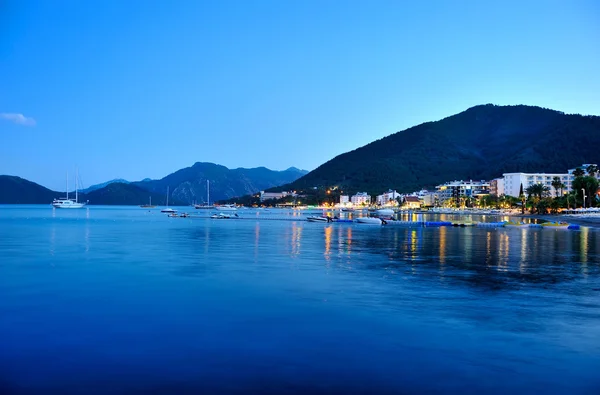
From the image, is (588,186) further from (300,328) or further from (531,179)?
(300,328)

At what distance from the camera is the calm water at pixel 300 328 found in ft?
32.4

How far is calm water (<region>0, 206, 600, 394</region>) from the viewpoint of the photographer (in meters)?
9.89

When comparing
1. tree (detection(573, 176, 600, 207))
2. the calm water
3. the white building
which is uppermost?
the white building

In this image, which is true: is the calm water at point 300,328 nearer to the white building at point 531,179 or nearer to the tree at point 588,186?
the tree at point 588,186

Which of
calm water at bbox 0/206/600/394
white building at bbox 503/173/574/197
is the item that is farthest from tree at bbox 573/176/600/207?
calm water at bbox 0/206/600/394

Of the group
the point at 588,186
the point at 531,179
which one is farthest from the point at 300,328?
the point at 531,179

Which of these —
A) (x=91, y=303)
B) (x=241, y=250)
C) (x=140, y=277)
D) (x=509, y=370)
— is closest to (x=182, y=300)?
(x=91, y=303)

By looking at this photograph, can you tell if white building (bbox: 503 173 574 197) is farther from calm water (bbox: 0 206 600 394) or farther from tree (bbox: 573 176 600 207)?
calm water (bbox: 0 206 600 394)

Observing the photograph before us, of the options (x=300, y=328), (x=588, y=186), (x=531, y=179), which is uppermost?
(x=531, y=179)

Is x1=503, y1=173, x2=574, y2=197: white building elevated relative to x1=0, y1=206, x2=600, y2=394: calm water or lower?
elevated

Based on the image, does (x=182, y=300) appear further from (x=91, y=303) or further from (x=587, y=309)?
(x=587, y=309)

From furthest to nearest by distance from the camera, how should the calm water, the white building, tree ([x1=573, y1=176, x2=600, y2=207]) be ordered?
the white building → tree ([x1=573, y1=176, x2=600, y2=207]) → the calm water

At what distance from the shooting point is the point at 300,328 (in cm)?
1413

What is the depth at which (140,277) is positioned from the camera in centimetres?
2427
